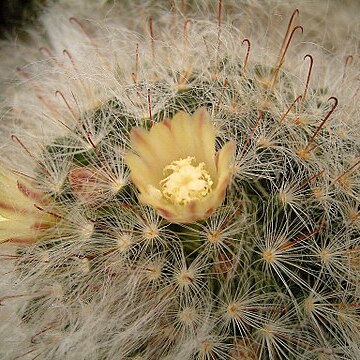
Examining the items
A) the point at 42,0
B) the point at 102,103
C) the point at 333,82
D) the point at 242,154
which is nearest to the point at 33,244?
the point at 102,103

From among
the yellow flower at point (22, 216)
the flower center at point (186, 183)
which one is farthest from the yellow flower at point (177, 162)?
the yellow flower at point (22, 216)

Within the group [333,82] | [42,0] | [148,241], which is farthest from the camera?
[42,0]

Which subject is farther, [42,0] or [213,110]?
[42,0]

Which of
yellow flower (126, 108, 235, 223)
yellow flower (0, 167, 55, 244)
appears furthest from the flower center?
yellow flower (0, 167, 55, 244)

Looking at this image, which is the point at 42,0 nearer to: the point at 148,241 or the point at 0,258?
the point at 0,258

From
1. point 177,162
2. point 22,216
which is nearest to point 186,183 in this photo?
point 177,162

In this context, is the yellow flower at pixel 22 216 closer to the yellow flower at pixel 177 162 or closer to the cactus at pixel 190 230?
the cactus at pixel 190 230

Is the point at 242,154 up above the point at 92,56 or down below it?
above
